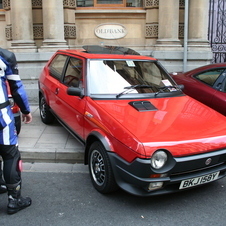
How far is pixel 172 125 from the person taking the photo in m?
3.45

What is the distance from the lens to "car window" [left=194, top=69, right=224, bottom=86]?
564cm

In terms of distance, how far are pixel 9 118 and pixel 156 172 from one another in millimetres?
1625

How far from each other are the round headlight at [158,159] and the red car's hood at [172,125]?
2.5 inches

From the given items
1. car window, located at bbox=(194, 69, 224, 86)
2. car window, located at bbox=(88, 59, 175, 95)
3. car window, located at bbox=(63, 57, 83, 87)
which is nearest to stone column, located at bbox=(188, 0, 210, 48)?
car window, located at bbox=(194, 69, 224, 86)

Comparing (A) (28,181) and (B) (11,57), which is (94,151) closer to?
(A) (28,181)

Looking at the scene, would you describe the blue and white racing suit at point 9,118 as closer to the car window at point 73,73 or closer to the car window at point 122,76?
the car window at point 122,76

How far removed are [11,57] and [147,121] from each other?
5.50ft

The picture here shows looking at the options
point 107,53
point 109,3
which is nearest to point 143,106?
point 107,53

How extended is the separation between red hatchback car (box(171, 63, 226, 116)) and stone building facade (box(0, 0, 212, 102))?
9.40 feet

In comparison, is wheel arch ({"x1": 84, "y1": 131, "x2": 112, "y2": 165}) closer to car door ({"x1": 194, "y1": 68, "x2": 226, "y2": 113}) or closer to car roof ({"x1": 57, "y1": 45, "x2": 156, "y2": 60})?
car roof ({"x1": 57, "y1": 45, "x2": 156, "y2": 60})

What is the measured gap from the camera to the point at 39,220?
311cm

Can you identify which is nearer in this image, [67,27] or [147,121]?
[147,121]

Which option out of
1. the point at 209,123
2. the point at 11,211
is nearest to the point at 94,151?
the point at 11,211

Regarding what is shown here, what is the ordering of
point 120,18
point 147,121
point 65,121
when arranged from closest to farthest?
point 147,121 → point 65,121 → point 120,18
